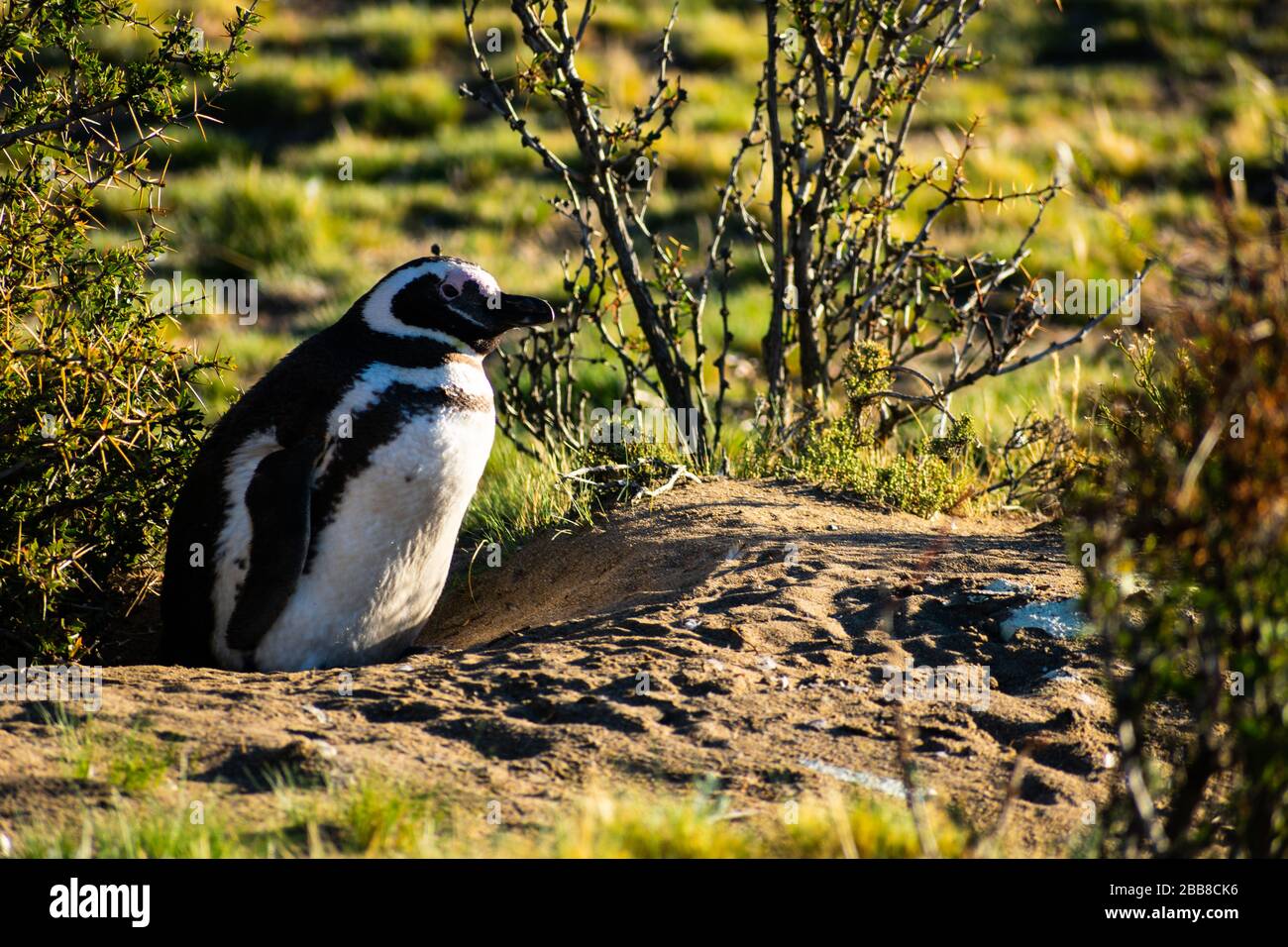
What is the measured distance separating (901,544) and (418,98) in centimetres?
1087

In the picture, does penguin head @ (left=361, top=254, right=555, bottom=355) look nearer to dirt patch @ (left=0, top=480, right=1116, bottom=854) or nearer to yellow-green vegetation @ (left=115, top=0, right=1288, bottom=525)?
dirt patch @ (left=0, top=480, right=1116, bottom=854)

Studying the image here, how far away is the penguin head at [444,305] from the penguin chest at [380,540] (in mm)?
307

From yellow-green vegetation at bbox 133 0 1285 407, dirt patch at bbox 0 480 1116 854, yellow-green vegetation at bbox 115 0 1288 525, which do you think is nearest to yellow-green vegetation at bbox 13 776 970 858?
dirt patch at bbox 0 480 1116 854

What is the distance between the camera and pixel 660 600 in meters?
4.35

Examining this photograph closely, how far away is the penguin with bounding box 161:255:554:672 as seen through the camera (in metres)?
4.25

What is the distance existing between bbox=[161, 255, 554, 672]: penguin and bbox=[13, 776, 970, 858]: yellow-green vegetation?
4.41 feet

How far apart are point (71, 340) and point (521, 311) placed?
1387mm

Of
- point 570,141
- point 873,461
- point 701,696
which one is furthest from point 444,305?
point 570,141

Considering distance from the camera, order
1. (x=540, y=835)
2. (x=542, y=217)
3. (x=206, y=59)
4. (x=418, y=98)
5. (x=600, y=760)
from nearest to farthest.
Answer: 1. (x=540, y=835)
2. (x=600, y=760)
3. (x=206, y=59)
4. (x=542, y=217)
5. (x=418, y=98)

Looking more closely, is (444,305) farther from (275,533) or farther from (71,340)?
(71,340)

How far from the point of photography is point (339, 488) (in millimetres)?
4270

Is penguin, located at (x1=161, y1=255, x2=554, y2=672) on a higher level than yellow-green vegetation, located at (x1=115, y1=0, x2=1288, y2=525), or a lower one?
lower
